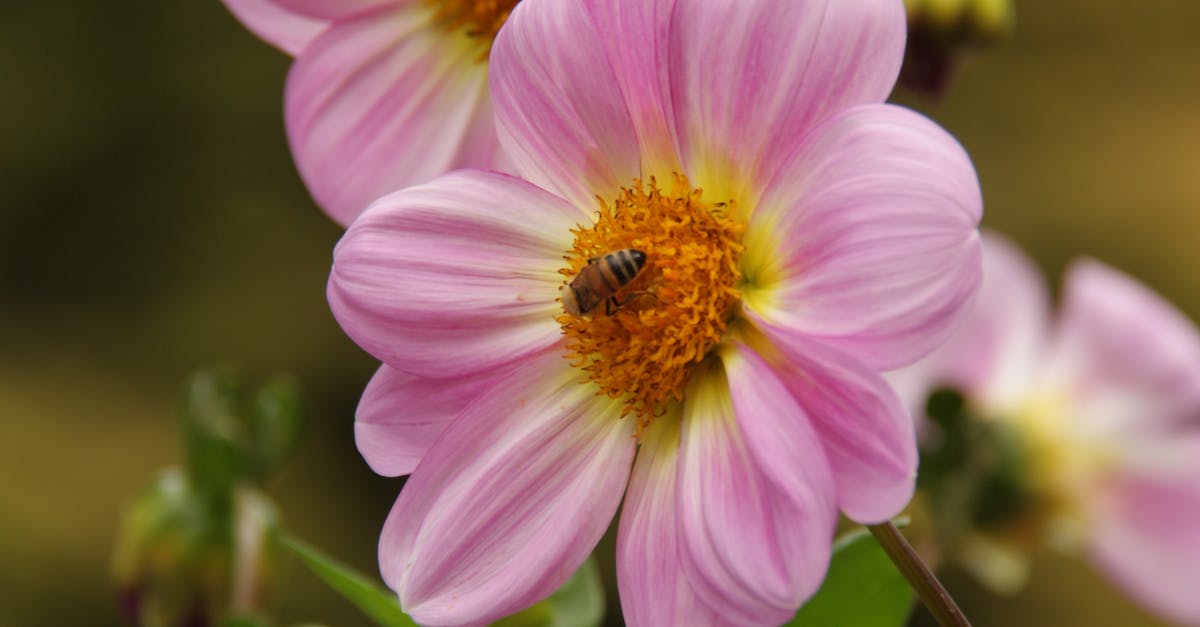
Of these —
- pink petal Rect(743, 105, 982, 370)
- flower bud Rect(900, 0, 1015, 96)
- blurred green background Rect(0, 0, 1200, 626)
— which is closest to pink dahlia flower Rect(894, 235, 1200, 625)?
flower bud Rect(900, 0, 1015, 96)

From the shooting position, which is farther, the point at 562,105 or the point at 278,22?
the point at 278,22

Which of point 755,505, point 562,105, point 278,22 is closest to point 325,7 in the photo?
point 278,22

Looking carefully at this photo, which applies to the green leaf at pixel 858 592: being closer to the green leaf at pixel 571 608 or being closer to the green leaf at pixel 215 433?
the green leaf at pixel 571 608

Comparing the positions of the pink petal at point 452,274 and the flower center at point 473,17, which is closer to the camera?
the pink petal at point 452,274

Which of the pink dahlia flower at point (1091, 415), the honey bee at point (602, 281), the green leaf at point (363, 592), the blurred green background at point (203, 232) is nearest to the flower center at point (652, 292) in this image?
the honey bee at point (602, 281)

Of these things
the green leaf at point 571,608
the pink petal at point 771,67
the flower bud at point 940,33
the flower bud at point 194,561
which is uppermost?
the pink petal at point 771,67

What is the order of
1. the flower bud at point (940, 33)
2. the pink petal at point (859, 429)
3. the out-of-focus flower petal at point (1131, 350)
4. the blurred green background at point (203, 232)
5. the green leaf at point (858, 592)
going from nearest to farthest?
1. the pink petal at point (859, 429)
2. the green leaf at point (858, 592)
3. the flower bud at point (940, 33)
4. the out-of-focus flower petal at point (1131, 350)
5. the blurred green background at point (203, 232)

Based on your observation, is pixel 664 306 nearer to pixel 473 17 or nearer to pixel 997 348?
pixel 473 17
